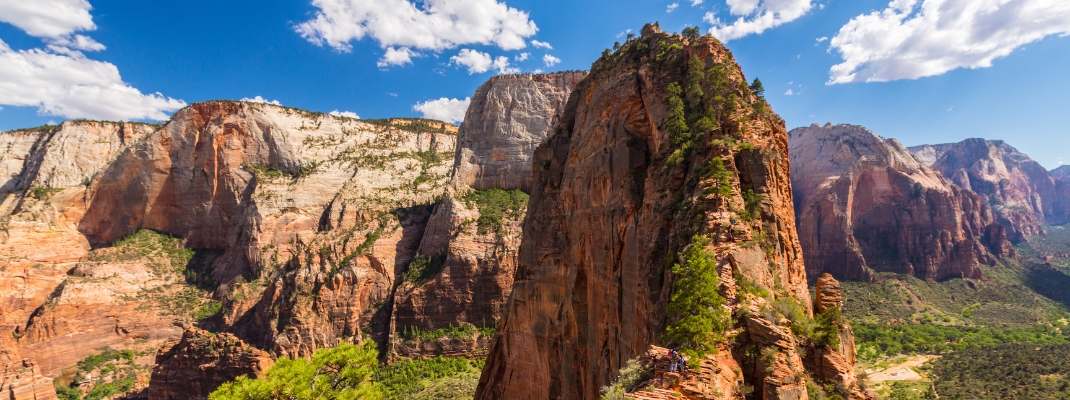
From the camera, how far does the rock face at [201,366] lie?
162 ft

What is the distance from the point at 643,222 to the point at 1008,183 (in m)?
237

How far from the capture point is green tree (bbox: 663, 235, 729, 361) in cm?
1245

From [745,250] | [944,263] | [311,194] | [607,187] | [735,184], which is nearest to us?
[745,250]

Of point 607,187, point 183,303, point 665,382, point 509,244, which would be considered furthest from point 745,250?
point 183,303

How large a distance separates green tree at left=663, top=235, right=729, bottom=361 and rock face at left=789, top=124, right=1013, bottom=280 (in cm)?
10083

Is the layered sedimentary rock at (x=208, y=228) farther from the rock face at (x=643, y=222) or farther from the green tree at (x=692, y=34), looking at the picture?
the green tree at (x=692, y=34)

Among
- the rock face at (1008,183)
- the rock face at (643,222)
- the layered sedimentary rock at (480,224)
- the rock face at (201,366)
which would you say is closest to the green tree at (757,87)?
the rock face at (643,222)

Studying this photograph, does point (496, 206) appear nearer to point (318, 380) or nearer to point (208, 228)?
point (208, 228)

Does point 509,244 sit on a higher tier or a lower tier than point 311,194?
lower

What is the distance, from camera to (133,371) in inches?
2438

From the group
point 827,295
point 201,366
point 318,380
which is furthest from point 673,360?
point 201,366

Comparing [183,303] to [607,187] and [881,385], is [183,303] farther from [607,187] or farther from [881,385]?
[881,385]

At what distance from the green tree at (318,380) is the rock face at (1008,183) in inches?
8205

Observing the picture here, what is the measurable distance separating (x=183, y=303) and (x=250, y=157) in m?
27.0
